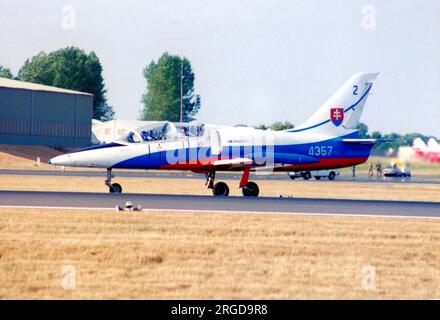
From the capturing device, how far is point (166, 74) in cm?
14562

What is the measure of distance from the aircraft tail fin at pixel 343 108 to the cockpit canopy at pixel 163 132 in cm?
485

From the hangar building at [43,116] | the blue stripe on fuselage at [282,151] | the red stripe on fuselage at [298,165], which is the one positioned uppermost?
the hangar building at [43,116]

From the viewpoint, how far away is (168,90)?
142 metres

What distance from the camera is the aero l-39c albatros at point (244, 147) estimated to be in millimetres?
34969

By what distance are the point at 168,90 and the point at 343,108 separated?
343ft

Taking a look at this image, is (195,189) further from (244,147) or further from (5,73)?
(5,73)

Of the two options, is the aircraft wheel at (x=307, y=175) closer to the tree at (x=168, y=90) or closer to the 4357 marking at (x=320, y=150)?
the 4357 marking at (x=320, y=150)

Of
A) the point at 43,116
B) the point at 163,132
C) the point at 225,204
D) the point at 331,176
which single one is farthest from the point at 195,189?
the point at 43,116

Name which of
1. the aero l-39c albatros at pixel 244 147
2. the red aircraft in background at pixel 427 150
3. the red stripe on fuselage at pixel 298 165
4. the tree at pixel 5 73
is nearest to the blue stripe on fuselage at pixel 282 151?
the aero l-39c albatros at pixel 244 147

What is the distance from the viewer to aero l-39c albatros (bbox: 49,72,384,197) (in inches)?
1377

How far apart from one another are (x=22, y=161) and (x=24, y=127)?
1211cm

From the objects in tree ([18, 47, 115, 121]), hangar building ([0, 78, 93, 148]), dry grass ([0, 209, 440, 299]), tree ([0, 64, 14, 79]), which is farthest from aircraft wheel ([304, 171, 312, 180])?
tree ([0, 64, 14, 79])

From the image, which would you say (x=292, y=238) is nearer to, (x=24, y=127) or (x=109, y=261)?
(x=109, y=261)

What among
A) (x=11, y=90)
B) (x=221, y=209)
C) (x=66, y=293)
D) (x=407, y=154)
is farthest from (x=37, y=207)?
(x=11, y=90)
